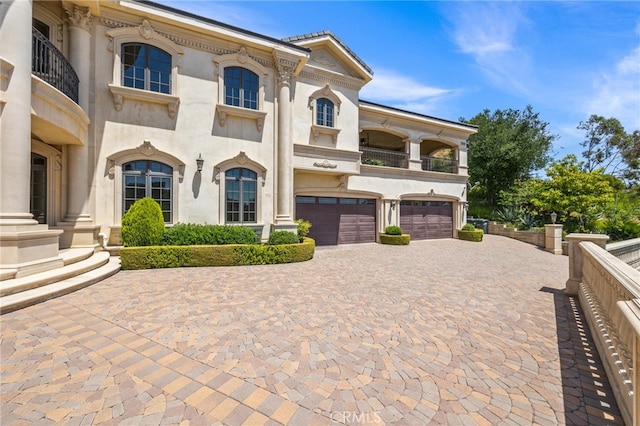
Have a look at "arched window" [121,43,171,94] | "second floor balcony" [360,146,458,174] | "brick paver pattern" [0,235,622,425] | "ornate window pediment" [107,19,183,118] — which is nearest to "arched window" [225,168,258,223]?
"ornate window pediment" [107,19,183,118]

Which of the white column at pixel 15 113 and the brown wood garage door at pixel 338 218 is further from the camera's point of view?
the brown wood garage door at pixel 338 218

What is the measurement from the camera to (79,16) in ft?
28.9

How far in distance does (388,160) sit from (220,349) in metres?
16.9

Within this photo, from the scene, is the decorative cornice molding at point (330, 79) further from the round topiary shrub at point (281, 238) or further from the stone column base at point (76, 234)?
the stone column base at point (76, 234)

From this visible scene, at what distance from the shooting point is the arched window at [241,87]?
1148cm

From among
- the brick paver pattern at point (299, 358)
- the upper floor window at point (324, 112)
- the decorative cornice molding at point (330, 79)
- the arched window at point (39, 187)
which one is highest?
the decorative cornice molding at point (330, 79)

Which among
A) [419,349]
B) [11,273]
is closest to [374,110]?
[419,349]

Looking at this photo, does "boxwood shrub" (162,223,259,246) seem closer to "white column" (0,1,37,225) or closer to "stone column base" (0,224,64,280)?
"stone column base" (0,224,64,280)

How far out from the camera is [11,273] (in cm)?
542

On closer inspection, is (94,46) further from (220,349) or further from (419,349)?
(419,349)

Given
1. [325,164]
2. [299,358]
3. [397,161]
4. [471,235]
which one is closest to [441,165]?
[397,161]

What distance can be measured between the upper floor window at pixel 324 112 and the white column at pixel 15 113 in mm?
10280

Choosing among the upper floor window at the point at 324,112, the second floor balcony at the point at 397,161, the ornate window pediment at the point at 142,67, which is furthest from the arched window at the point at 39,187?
the second floor balcony at the point at 397,161

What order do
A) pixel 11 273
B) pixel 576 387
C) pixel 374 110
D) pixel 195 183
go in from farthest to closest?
pixel 374 110 < pixel 195 183 < pixel 11 273 < pixel 576 387
